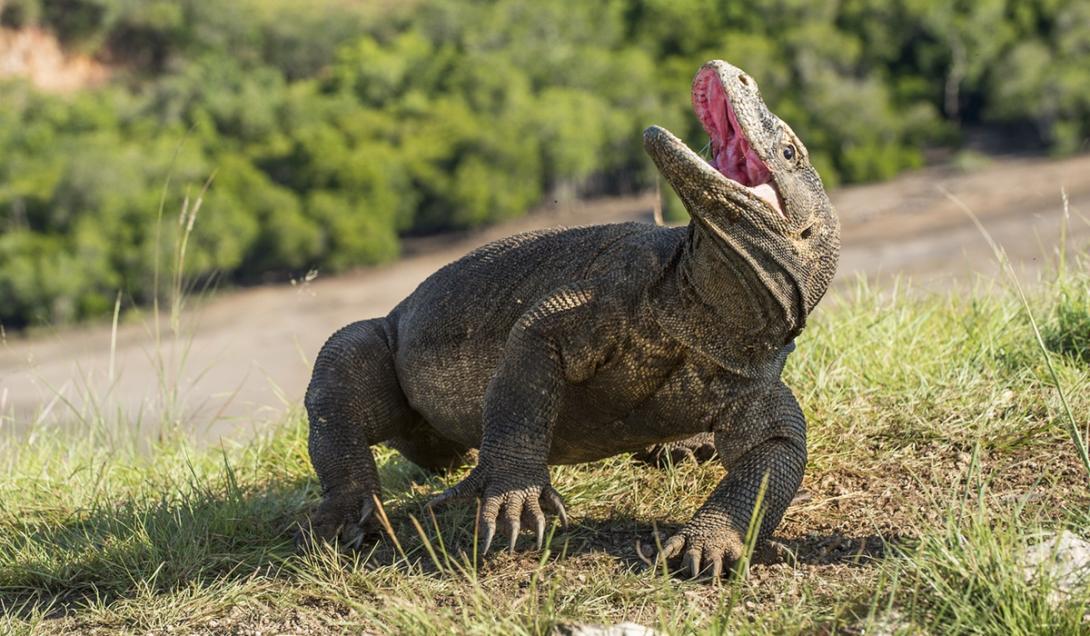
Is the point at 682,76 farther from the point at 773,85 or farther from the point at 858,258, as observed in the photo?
the point at 858,258

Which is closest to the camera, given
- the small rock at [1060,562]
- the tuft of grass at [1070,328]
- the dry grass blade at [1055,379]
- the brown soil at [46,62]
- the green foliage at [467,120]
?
the small rock at [1060,562]

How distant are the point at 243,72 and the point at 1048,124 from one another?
20.6 meters

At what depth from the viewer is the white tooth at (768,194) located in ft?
10.4

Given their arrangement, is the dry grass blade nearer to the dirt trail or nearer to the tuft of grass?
the tuft of grass

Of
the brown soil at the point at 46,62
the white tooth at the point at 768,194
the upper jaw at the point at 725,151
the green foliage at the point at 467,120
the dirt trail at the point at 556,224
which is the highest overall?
the brown soil at the point at 46,62

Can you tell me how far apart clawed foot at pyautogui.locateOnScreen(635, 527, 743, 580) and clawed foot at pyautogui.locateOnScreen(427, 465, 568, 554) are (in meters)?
0.30

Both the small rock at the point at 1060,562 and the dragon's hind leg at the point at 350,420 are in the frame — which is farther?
the dragon's hind leg at the point at 350,420

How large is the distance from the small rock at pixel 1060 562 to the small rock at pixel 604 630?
92 centimetres

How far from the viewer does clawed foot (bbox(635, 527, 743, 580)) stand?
337cm

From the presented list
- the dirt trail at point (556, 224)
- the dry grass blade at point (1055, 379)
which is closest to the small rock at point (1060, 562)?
the dry grass blade at point (1055, 379)

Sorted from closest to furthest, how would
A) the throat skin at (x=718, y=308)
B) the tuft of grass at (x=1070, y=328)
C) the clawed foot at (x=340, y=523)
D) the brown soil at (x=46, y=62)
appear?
the throat skin at (x=718, y=308)
the clawed foot at (x=340, y=523)
the tuft of grass at (x=1070, y=328)
the brown soil at (x=46, y=62)

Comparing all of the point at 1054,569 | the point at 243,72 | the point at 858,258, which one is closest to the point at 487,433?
the point at 1054,569

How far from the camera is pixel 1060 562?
3039 mm

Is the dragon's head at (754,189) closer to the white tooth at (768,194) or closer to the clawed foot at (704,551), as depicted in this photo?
the white tooth at (768,194)
